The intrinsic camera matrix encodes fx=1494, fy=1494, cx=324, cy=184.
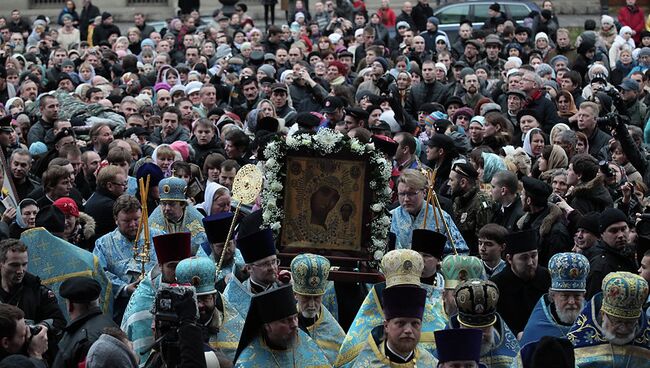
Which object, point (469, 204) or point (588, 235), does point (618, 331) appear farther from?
point (469, 204)

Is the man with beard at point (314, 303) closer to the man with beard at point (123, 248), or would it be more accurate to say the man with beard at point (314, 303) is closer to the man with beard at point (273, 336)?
the man with beard at point (273, 336)

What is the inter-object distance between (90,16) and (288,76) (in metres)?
12.1

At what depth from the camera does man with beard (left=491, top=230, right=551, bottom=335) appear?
11.1 metres

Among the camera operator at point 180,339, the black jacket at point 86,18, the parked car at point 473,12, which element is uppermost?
the camera operator at point 180,339

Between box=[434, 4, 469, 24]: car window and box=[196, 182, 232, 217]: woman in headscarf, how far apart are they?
17.2 meters

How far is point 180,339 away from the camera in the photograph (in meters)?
7.70

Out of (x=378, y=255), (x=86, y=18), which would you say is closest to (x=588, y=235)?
(x=378, y=255)

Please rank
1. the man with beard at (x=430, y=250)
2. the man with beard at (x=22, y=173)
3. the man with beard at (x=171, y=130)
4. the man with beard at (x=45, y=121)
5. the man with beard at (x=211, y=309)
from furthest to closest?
the man with beard at (x=45, y=121) → the man with beard at (x=171, y=130) → the man with beard at (x=22, y=173) → the man with beard at (x=430, y=250) → the man with beard at (x=211, y=309)

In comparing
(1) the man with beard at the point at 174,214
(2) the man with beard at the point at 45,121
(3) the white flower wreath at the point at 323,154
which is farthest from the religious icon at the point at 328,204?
(2) the man with beard at the point at 45,121

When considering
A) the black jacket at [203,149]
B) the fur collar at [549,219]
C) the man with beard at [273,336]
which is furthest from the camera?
the black jacket at [203,149]

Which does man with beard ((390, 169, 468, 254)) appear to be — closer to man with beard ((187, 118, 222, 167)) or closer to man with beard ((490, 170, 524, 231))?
man with beard ((490, 170, 524, 231))

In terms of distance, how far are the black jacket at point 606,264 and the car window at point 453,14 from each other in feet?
61.6

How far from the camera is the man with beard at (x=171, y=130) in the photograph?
1780cm

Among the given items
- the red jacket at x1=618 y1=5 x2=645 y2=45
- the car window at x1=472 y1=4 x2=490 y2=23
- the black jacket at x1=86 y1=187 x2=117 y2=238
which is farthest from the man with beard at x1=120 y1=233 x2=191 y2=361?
the car window at x1=472 y1=4 x2=490 y2=23
